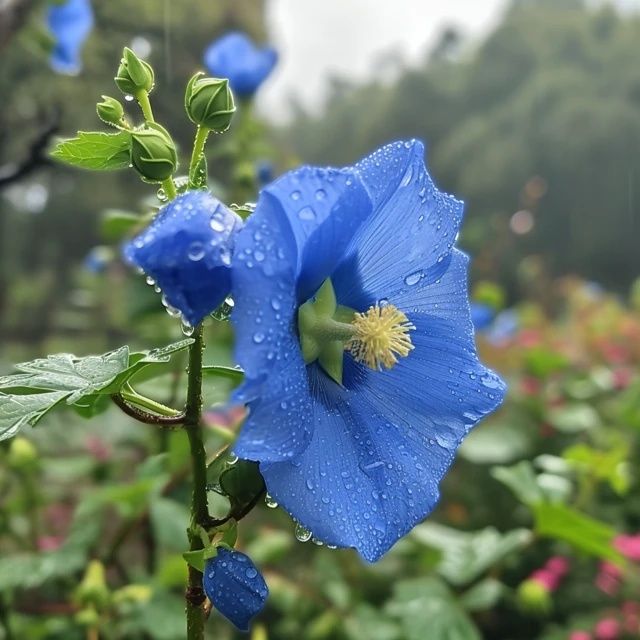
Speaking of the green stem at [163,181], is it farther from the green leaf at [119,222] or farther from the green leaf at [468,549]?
the green leaf at [468,549]

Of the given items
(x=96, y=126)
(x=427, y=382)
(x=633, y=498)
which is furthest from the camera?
(x=96, y=126)

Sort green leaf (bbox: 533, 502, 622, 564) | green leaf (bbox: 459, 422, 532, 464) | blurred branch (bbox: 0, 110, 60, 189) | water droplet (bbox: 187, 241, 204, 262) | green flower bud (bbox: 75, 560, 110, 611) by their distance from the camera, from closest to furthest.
→ water droplet (bbox: 187, 241, 204, 262) < green flower bud (bbox: 75, 560, 110, 611) < green leaf (bbox: 533, 502, 622, 564) < blurred branch (bbox: 0, 110, 60, 189) < green leaf (bbox: 459, 422, 532, 464)

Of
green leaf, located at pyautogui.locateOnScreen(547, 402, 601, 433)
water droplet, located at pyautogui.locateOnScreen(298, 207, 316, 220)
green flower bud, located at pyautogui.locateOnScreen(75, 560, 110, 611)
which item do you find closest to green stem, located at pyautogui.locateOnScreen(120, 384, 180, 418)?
water droplet, located at pyautogui.locateOnScreen(298, 207, 316, 220)

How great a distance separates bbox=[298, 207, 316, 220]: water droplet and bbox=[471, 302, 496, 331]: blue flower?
1.40 metres

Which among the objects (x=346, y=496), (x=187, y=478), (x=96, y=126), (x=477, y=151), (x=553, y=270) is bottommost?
(x=553, y=270)

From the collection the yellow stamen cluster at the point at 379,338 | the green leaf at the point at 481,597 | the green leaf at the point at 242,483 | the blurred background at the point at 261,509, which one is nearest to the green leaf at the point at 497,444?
the blurred background at the point at 261,509

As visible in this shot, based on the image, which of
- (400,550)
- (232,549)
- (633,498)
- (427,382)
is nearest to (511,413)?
(633,498)

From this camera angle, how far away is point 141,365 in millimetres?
391

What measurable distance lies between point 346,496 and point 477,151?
7038 millimetres

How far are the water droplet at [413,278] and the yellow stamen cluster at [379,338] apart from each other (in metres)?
0.02

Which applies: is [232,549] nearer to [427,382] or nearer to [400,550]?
[427,382]

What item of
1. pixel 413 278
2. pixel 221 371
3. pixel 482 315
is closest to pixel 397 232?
pixel 413 278

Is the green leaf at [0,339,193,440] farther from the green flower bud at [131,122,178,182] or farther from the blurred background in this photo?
the blurred background

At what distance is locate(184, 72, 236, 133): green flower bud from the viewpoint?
0.41 meters
